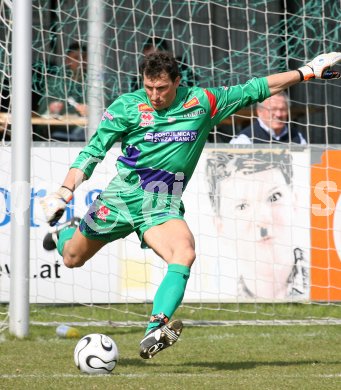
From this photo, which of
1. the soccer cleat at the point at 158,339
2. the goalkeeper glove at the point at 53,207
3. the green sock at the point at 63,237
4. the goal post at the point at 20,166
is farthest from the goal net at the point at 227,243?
the soccer cleat at the point at 158,339

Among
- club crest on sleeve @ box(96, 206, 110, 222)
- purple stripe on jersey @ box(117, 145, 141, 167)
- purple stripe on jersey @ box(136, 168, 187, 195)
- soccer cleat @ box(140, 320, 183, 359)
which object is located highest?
purple stripe on jersey @ box(117, 145, 141, 167)

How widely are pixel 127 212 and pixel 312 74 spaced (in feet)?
5.34

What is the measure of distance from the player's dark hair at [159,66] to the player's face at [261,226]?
10.7ft

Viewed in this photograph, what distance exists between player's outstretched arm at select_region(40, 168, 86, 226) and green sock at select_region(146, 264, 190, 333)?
81 centimetres

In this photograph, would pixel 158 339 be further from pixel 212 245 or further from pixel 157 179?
pixel 212 245

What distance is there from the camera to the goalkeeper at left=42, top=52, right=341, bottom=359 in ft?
21.2

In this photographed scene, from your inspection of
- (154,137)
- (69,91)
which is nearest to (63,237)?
(154,137)

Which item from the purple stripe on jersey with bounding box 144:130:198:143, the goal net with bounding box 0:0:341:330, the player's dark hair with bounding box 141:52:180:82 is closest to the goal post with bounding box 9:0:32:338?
the goal net with bounding box 0:0:341:330

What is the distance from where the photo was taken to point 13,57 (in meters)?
8.30

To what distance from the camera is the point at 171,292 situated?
6195 millimetres

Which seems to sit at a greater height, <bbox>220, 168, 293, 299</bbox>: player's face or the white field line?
<bbox>220, 168, 293, 299</bbox>: player's face

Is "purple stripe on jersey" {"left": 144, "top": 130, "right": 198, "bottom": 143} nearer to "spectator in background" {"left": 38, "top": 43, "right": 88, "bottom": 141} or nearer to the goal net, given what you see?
the goal net

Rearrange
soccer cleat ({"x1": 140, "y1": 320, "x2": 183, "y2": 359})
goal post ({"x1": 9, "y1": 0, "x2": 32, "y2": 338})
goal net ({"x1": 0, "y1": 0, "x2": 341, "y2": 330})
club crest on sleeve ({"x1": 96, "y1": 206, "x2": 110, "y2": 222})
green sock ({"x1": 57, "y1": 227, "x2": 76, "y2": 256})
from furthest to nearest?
goal net ({"x1": 0, "y1": 0, "x2": 341, "y2": 330}) → goal post ({"x1": 9, "y1": 0, "x2": 32, "y2": 338}) → green sock ({"x1": 57, "y1": 227, "x2": 76, "y2": 256}) → club crest on sleeve ({"x1": 96, "y1": 206, "x2": 110, "y2": 222}) → soccer cleat ({"x1": 140, "y1": 320, "x2": 183, "y2": 359})

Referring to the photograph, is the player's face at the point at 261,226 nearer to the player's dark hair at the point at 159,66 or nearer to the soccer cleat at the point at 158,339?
the player's dark hair at the point at 159,66
